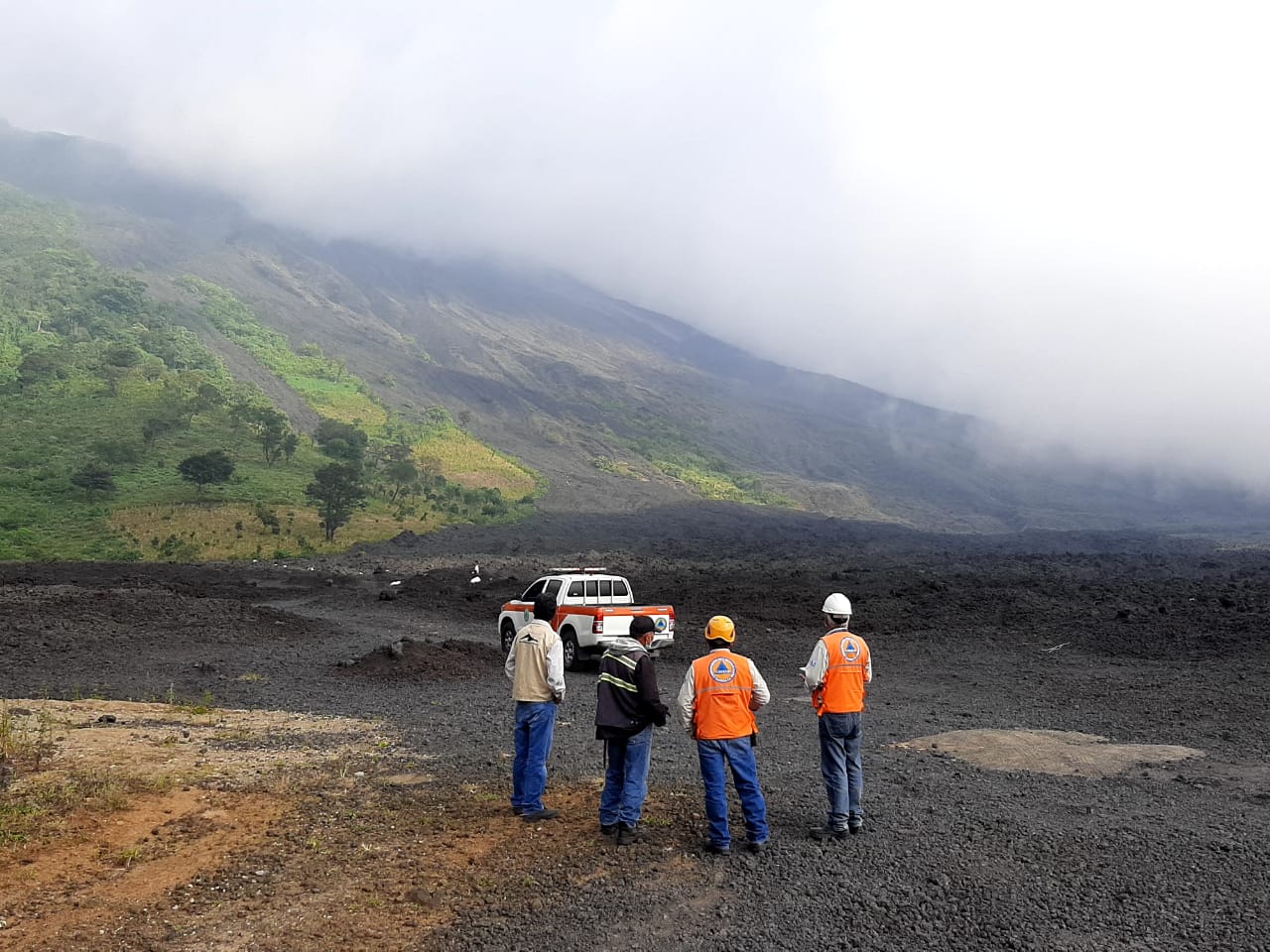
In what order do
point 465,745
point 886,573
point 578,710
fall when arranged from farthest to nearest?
point 886,573 < point 578,710 < point 465,745

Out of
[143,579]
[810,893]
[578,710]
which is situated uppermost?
[810,893]

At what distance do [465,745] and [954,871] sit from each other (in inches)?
243

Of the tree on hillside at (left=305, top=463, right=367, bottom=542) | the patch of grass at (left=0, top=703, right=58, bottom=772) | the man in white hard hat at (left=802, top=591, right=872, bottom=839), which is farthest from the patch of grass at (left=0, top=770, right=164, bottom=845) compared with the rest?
the tree on hillside at (left=305, top=463, right=367, bottom=542)

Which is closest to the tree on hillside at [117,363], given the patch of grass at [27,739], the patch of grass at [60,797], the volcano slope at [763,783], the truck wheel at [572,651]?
the volcano slope at [763,783]

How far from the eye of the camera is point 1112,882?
6340 millimetres

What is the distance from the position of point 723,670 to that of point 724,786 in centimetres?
88

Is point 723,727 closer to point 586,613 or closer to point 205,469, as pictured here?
point 586,613

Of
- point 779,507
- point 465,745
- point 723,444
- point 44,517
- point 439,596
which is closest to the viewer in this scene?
point 465,745

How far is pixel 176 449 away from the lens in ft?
190

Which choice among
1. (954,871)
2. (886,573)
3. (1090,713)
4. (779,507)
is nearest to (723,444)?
(779,507)

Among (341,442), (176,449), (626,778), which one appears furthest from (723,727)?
(341,442)

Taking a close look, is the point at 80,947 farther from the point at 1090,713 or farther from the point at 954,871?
the point at 1090,713

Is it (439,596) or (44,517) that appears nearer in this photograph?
(439,596)

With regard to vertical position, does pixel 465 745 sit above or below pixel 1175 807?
below
